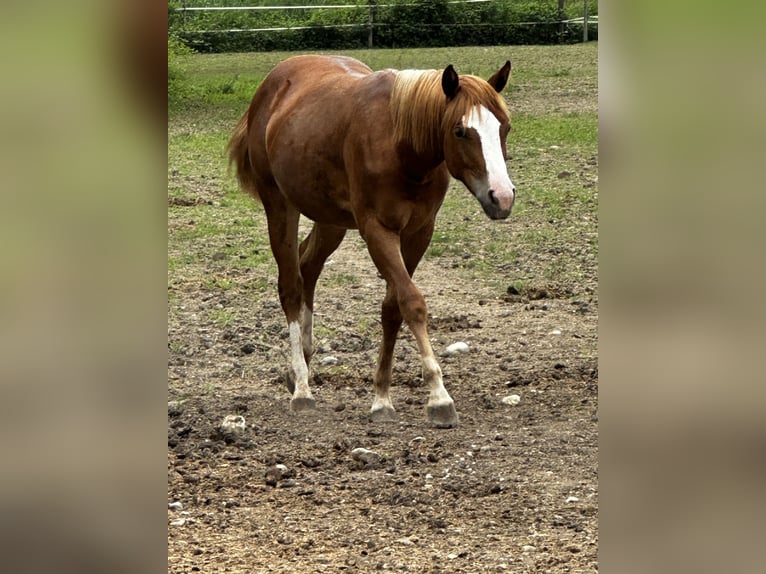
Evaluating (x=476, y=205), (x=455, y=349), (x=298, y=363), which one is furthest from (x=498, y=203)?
(x=476, y=205)

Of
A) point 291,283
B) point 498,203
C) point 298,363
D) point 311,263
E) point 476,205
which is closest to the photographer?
point 498,203

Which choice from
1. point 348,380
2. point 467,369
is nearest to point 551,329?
point 467,369

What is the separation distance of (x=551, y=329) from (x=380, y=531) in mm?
3186

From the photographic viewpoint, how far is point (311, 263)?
19.4ft

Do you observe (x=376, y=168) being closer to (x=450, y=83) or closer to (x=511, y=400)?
(x=450, y=83)

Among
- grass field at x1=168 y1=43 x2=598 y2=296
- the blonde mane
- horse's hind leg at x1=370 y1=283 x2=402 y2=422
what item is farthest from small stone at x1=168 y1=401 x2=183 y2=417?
grass field at x1=168 y1=43 x2=598 y2=296

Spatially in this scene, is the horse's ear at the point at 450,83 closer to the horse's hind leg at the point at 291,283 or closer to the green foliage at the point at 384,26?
the horse's hind leg at the point at 291,283

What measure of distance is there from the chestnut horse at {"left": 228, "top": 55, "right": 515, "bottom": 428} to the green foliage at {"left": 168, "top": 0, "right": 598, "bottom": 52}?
19351 mm

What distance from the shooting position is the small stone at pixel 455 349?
246 inches

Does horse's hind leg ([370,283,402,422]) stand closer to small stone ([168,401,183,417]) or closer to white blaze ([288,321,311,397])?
white blaze ([288,321,311,397])

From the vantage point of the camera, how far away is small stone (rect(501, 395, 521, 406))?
5309 millimetres

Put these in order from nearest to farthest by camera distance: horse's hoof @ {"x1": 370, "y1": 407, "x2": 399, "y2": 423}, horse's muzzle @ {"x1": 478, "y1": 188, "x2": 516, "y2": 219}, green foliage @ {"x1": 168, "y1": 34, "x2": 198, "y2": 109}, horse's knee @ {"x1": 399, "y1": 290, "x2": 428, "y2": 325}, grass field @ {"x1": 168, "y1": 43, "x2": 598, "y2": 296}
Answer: horse's muzzle @ {"x1": 478, "y1": 188, "x2": 516, "y2": 219} → horse's knee @ {"x1": 399, "y1": 290, "x2": 428, "y2": 325} → horse's hoof @ {"x1": 370, "y1": 407, "x2": 399, "y2": 423} → grass field @ {"x1": 168, "y1": 43, "x2": 598, "y2": 296} → green foliage @ {"x1": 168, "y1": 34, "x2": 198, "y2": 109}

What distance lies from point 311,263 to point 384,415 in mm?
1137
